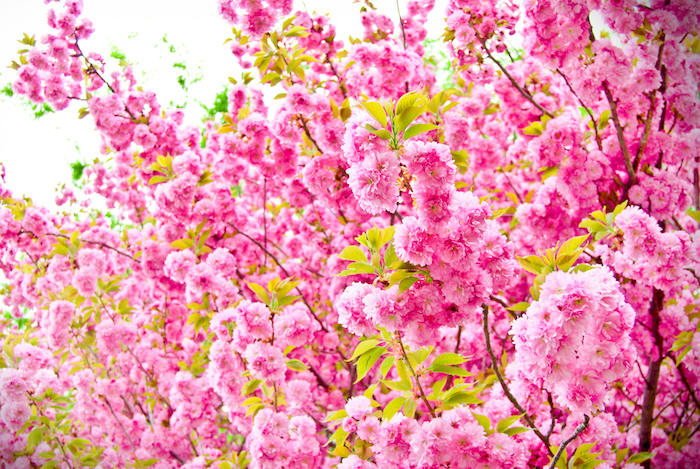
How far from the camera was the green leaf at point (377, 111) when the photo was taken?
1.38m

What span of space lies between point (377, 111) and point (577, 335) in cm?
96

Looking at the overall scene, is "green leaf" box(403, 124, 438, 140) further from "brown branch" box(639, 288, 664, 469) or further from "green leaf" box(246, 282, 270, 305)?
"brown branch" box(639, 288, 664, 469)

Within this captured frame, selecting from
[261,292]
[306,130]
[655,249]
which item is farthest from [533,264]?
[306,130]

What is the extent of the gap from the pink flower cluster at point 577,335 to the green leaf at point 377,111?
747 mm

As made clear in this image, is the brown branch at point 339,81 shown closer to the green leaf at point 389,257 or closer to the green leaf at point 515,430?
the green leaf at point 389,257

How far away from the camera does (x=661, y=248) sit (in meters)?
2.08

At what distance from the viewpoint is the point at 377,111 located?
4.57 ft

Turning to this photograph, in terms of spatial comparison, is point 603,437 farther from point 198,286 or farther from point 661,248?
point 198,286

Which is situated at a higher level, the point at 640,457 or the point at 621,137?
the point at 621,137

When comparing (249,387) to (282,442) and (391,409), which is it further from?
(391,409)

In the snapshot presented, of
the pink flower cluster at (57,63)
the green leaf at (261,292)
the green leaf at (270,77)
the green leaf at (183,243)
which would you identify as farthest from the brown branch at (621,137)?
the pink flower cluster at (57,63)

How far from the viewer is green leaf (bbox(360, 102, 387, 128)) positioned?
138 centimetres

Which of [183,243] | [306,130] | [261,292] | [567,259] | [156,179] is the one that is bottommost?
[567,259]

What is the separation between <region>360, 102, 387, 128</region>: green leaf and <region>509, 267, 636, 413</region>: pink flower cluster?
→ 75 cm
